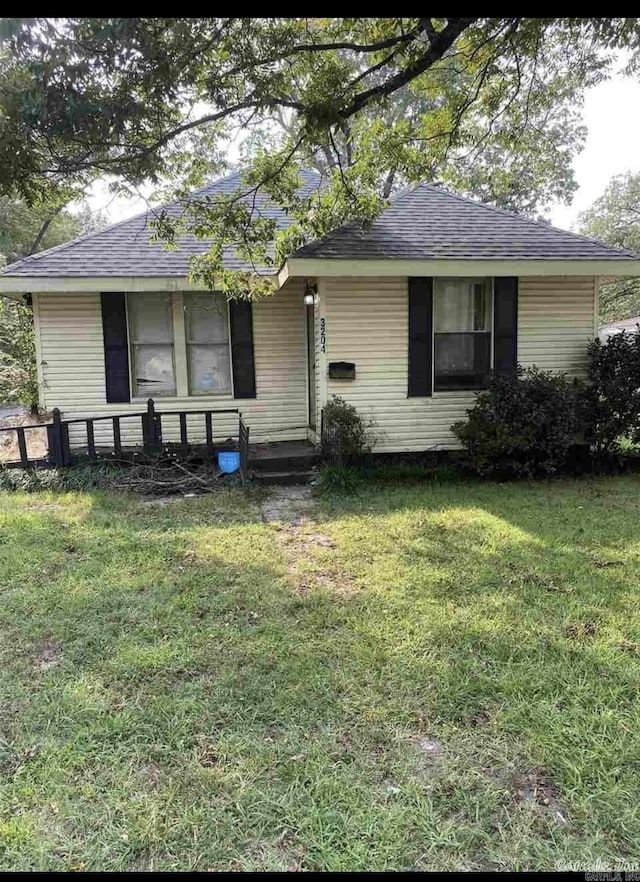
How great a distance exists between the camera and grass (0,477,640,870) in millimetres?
1896

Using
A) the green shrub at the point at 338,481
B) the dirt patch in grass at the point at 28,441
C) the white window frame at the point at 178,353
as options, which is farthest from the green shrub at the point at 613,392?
the dirt patch in grass at the point at 28,441

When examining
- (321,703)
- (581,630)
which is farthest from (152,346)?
(581,630)

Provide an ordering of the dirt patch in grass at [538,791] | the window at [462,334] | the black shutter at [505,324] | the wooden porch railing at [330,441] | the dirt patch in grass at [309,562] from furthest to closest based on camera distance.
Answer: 1. the window at [462,334]
2. the black shutter at [505,324]
3. the wooden porch railing at [330,441]
4. the dirt patch in grass at [309,562]
5. the dirt patch in grass at [538,791]

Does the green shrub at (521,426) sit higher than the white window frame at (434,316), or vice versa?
the white window frame at (434,316)

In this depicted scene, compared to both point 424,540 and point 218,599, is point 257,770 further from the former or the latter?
point 424,540

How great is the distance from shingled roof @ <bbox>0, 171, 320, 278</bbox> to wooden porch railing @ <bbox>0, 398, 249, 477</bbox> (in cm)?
196

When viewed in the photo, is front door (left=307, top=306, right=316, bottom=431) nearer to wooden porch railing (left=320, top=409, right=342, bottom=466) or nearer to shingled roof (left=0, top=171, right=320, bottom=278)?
shingled roof (left=0, top=171, right=320, bottom=278)

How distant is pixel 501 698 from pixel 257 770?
1204 mm

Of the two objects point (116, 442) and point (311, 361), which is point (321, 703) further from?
point (311, 361)

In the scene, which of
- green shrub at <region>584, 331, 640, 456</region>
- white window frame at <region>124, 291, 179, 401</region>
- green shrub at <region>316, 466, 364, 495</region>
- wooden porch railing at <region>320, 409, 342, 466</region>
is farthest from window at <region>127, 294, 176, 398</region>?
green shrub at <region>584, 331, 640, 456</region>

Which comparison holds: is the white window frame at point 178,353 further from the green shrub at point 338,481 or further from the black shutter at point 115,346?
the green shrub at point 338,481

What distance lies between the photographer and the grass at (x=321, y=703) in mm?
1896

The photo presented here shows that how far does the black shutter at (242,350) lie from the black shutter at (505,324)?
11.7ft
